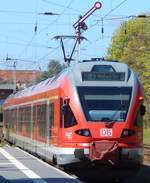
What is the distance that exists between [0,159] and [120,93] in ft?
19.2

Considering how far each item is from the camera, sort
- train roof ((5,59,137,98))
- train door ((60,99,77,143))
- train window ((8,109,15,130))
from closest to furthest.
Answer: train door ((60,99,77,143)) < train roof ((5,59,137,98)) < train window ((8,109,15,130))

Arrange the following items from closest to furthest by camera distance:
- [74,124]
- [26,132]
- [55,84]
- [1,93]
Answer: [74,124], [55,84], [26,132], [1,93]

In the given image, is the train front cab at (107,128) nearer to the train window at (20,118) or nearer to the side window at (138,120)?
the side window at (138,120)

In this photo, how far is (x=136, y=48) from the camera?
74.2m

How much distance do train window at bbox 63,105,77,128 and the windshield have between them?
40 centimetres

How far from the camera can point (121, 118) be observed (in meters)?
19.0

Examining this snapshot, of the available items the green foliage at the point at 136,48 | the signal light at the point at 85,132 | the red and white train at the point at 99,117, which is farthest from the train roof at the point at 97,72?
the green foliage at the point at 136,48

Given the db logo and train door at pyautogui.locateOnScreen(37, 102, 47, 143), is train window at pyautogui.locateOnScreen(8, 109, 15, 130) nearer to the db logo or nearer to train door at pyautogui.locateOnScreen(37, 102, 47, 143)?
train door at pyautogui.locateOnScreen(37, 102, 47, 143)

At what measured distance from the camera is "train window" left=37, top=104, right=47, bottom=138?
23.5m

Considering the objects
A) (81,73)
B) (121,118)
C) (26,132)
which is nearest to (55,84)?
(81,73)

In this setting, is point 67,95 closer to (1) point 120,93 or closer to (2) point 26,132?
(1) point 120,93

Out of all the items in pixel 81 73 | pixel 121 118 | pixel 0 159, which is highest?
pixel 81 73

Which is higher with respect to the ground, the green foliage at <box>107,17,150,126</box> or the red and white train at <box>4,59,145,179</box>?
the green foliage at <box>107,17,150,126</box>

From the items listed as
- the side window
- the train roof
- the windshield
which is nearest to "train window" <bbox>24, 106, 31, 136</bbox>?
the train roof
